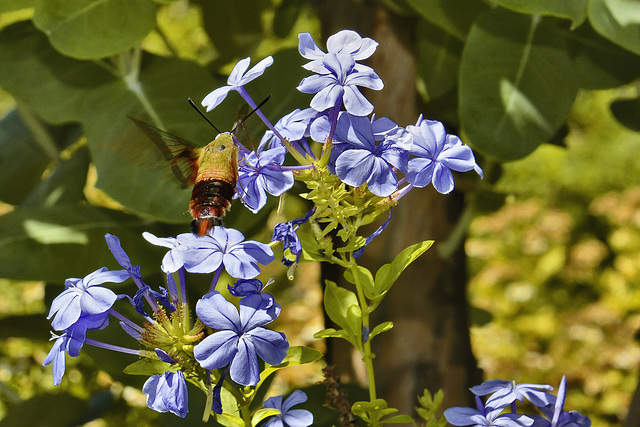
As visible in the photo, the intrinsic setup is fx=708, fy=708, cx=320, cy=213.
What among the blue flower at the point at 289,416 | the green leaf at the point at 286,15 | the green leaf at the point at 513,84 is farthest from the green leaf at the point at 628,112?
the blue flower at the point at 289,416

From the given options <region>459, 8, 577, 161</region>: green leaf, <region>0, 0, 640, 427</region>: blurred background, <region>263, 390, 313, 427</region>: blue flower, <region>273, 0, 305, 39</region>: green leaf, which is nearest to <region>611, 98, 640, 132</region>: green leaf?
<region>0, 0, 640, 427</region>: blurred background

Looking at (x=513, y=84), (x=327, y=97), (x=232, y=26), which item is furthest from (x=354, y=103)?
(x=232, y=26)

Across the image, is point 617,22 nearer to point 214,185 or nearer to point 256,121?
point 256,121

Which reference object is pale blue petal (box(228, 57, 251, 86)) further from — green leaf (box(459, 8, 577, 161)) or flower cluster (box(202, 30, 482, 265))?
green leaf (box(459, 8, 577, 161))

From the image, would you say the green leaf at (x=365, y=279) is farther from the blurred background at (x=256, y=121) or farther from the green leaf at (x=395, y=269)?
the blurred background at (x=256, y=121)

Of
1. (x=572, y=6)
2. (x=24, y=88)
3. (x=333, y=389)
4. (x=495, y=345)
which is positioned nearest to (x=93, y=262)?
(x=24, y=88)
